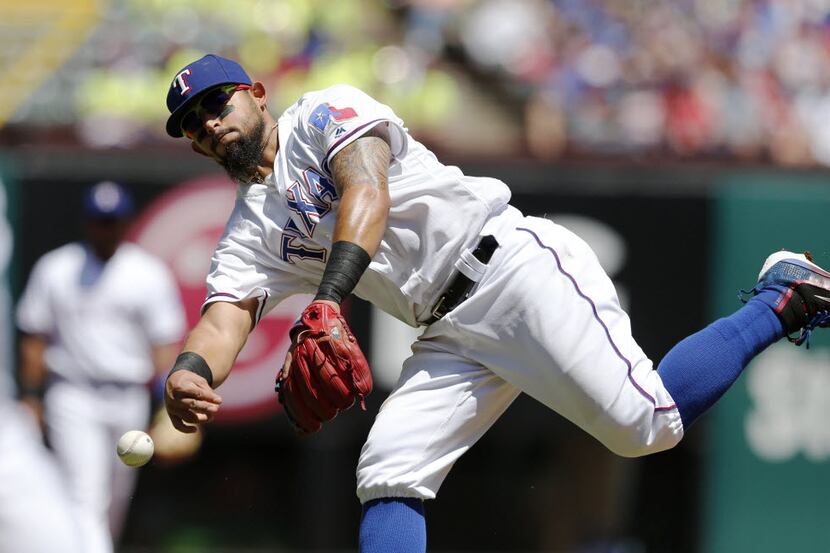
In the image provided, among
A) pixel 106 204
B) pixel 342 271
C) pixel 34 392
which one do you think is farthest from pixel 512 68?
pixel 342 271

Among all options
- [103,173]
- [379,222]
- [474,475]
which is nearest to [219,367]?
[379,222]

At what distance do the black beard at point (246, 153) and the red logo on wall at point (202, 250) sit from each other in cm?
398

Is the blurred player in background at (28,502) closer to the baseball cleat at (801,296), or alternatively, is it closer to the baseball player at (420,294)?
the baseball player at (420,294)

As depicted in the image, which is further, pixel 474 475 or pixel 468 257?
pixel 474 475

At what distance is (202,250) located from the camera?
7965mm

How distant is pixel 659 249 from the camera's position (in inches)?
321

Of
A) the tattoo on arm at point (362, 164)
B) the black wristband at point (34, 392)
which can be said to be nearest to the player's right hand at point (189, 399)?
the tattoo on arm at point (362, 164)

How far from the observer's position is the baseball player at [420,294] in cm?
381

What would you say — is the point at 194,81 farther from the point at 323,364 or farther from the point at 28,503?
the point at 28,503

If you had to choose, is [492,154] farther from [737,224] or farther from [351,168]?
[351,168]

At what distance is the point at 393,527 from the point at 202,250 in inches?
176

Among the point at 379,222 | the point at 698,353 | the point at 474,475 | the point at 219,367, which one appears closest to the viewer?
the point at 379,222

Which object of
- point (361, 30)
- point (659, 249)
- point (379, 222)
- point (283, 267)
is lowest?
point (659, 249)

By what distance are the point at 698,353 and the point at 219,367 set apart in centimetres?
152
